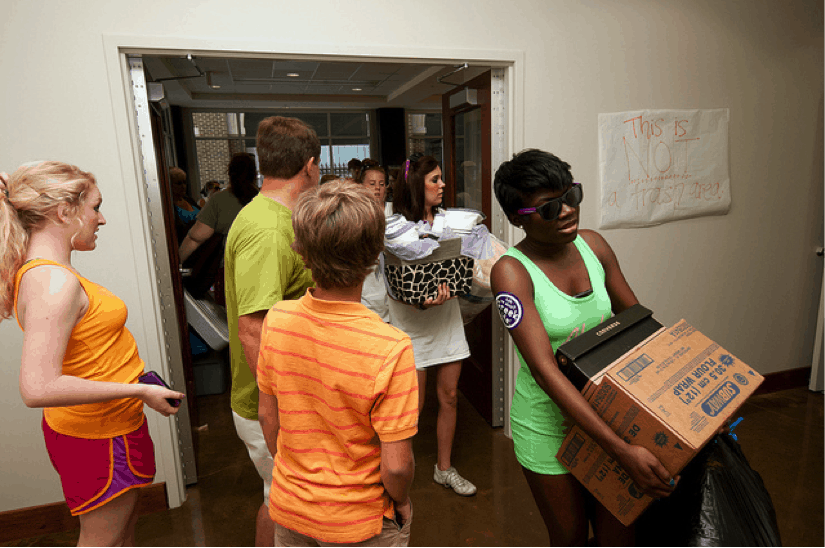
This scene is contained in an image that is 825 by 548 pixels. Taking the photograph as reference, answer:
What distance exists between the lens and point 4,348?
2.01 m

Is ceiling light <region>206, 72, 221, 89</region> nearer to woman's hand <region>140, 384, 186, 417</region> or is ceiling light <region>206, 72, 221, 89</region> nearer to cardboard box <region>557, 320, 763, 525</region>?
woman's hand <region>140, 384, 186, 417</region>

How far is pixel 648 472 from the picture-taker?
41.4 inches

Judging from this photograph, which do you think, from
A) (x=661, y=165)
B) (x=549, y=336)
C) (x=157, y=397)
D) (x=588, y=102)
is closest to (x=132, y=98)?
(x=157, y=397)

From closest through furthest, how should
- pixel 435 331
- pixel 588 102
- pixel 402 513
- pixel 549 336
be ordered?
pixel 402 513, pixel 549 336, pixel 435 331, pixel 588 102

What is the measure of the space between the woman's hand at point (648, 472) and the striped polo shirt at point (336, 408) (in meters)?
0.51

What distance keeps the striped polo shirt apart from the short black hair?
0.58m

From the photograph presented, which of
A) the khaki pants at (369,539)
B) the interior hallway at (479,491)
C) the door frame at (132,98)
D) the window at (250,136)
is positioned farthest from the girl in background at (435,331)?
the window at (250,136)

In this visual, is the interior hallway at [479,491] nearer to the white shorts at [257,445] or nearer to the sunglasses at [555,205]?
the white shorts at [257,445]

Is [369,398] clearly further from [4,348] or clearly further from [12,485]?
[12,485]

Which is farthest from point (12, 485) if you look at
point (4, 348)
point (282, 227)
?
point (282, 227)

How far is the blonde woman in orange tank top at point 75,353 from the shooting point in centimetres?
106

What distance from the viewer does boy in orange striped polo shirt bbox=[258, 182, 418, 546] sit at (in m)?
0.90

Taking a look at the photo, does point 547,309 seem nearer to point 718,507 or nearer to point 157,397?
point 718,507

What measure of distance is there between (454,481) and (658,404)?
150 cm
